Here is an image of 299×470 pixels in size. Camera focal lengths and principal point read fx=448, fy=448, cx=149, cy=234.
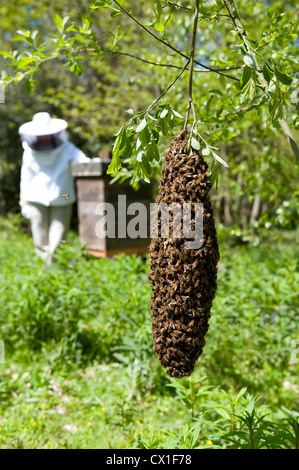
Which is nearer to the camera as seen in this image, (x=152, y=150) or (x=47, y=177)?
(x=152, y=150)

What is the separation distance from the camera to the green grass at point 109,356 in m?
3.00

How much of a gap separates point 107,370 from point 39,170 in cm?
201

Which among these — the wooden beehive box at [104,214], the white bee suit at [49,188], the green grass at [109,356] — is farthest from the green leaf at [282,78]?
the wooden beehive box at [104,214]

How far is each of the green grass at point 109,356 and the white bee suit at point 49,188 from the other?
600 mm

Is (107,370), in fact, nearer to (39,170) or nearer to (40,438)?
(40,438)

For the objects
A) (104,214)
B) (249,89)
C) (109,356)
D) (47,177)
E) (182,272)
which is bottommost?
(109,356)

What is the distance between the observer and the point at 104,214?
16.3 feet

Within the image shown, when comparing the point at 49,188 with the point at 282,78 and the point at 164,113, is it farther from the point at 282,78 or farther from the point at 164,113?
the point at 282,78

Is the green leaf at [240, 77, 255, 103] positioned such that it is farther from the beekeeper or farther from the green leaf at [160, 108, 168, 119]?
the beekeeper

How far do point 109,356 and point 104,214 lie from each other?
5.56 ft

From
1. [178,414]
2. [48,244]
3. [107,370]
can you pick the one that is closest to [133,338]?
[107,370]

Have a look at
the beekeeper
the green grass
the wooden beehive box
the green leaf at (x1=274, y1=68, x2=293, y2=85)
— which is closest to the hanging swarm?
the green leaf at (x1=274, y1=68, x2=293, y2=85)

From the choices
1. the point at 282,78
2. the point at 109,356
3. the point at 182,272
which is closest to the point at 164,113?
the point at 282,78

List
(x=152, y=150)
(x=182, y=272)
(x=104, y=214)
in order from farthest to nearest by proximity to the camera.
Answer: (x=104, y=214)
(x=152, y=150)
(x=182, y=272)
